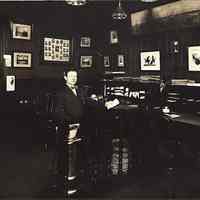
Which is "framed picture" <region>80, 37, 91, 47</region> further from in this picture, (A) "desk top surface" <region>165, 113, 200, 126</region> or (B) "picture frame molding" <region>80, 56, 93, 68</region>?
(A) "desk top surface" <region>165, 113, 200, 126</region>

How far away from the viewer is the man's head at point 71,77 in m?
4.27

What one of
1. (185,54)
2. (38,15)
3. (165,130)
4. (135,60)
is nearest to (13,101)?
(38,15)

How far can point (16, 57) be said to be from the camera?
4172mm

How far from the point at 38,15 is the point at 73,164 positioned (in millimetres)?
1763

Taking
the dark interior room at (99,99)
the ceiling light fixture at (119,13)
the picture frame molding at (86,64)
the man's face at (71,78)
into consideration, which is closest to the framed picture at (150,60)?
the dark interior room at (99,99)

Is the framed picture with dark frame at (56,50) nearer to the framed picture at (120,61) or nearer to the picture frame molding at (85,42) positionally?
the picture frame molding at (85,42)

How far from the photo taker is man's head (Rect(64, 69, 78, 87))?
4.27 metres

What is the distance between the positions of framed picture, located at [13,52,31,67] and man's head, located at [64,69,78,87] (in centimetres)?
44

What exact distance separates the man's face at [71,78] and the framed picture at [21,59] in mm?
459

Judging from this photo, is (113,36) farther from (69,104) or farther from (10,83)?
(10,83)

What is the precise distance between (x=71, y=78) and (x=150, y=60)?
94cm

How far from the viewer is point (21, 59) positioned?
4184 mm

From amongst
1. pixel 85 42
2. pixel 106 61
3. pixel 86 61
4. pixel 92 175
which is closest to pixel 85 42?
pixel 85 42

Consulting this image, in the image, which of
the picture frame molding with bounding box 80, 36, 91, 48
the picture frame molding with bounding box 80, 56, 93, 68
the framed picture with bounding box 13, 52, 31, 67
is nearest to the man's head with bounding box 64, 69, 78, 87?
the picture frame molding with bounding box 80, 56, 93, 68
